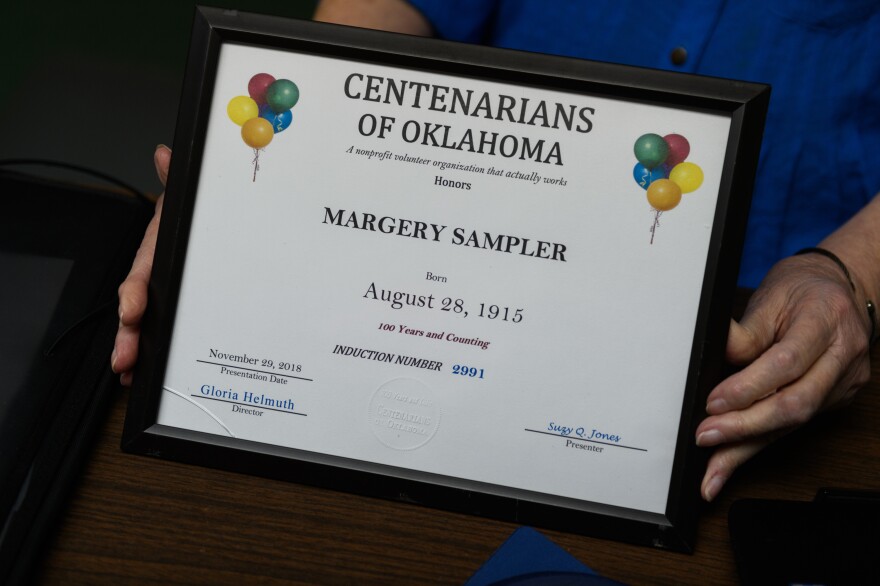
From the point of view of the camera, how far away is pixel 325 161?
69cm

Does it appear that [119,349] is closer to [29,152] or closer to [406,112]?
[406,112]

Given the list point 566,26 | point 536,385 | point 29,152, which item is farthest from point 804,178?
point 29,152

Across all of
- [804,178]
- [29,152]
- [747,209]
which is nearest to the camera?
[747,209]

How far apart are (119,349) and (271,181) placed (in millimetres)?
192

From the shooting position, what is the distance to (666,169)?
0.67 m

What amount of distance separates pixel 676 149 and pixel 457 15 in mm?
527

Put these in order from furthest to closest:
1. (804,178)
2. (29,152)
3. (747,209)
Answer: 1. (29,152)
2. (804,178)
3. (747,209)

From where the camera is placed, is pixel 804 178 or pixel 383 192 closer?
pixel 383 192

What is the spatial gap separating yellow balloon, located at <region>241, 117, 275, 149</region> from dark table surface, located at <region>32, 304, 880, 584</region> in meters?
0.28

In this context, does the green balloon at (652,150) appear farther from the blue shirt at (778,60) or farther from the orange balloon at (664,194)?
the blue shirt at (778,60)

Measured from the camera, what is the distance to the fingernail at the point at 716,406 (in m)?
0.68

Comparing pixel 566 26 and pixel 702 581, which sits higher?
pixel 566 26

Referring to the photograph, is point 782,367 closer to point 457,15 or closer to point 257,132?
point 257,132

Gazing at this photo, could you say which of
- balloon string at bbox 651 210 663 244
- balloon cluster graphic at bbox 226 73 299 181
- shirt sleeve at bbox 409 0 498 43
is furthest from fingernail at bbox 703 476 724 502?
shirt sleeve at bbox 409 0 498 43
